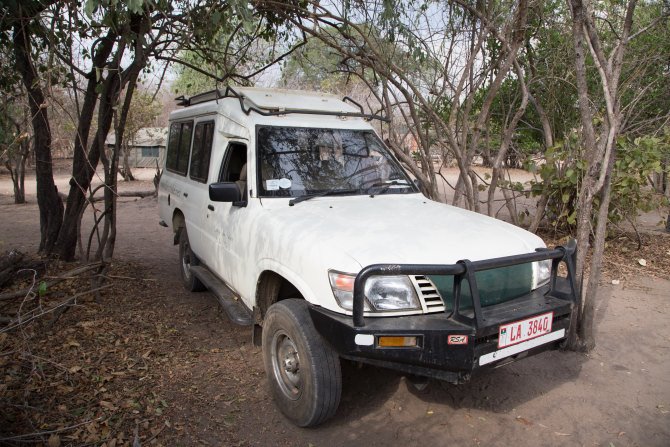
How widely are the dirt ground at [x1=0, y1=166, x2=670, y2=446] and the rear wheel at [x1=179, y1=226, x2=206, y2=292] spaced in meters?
0.53

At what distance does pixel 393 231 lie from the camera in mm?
3080

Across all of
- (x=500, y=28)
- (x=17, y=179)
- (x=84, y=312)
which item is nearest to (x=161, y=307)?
(x=84, y=312)

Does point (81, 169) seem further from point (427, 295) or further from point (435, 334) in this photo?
point (435, 334)

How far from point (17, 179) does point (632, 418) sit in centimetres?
1548

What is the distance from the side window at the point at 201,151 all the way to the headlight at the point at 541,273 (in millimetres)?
3110

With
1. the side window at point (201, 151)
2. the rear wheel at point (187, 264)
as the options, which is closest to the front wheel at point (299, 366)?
the side window at point (201, 151)

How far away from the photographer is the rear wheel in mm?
5488

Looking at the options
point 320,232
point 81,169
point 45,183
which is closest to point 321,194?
point 320,232

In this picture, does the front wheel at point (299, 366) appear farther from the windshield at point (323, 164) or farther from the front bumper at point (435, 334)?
the windshield at point (323, 164)

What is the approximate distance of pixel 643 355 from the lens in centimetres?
424

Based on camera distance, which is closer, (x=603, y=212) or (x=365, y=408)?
(x=365, y=408)

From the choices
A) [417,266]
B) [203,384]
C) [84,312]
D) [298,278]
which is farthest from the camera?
[84,312]

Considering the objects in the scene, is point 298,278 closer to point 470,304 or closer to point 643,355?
point 470,304

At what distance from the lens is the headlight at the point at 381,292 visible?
267 cm
